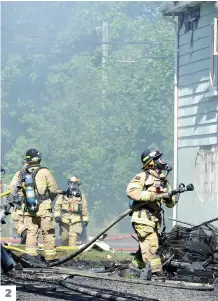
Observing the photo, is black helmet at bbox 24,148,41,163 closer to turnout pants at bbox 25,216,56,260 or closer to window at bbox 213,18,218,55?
turnout pants at bbox 25,216,56,260

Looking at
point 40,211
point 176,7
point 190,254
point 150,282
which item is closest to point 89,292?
point 150,282

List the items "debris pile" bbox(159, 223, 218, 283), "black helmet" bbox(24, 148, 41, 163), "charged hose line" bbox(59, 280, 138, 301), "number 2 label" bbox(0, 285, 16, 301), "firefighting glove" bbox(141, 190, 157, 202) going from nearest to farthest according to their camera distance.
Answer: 1. "number 2 label" bbox(0, 285, 16, 301)
2. "charged hose line" bbox(59, 280, 138, 301)
3. "debris pile" bbox(159, 223, 218, 283)
4. "firefighting glove" bbox(141, 190, 157, 202)
5. "black helmet" bbox(24, 148, 41, 163)

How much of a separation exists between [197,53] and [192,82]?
2.39 ft

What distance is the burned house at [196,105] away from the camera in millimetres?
21875

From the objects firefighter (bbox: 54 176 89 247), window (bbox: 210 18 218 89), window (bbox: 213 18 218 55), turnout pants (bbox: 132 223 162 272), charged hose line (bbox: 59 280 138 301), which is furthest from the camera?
firefighter (bbox: 54 176 89 247)

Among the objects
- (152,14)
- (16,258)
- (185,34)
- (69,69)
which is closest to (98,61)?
(69,69)

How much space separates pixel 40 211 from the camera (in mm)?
15523

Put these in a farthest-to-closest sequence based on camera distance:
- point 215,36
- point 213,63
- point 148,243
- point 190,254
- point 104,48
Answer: point 104,48, point 213,63, point 215,36, point 190,254, point 148,243

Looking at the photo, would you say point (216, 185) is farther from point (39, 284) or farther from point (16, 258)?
point (39, 284)

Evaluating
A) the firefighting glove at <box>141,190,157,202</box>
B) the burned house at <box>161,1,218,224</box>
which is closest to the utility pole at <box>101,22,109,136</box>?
the burned house at <box>161,1,218,224</box>

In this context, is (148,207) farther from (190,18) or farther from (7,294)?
(190,18)

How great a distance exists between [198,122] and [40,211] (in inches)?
315

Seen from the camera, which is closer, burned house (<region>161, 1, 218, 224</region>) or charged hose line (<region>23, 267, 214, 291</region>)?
charged hose line (<region>23, 267, 214, 291</region>)

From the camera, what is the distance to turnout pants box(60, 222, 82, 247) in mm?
22891
